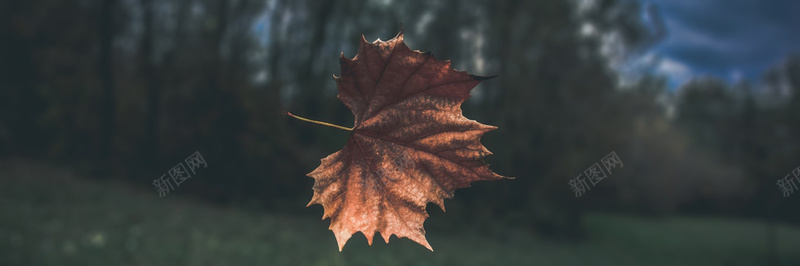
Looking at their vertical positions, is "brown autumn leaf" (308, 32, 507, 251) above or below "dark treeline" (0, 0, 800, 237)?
below

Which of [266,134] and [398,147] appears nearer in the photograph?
[398,147]

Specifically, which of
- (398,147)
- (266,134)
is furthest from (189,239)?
(398,147)

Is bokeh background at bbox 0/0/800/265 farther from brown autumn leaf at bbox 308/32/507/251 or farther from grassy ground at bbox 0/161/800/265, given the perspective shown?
brown autumn leaf at bbox 308/32/507/251

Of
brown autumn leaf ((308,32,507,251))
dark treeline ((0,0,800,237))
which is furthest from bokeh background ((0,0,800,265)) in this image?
brown autumn leaf ((308,32,507,251))

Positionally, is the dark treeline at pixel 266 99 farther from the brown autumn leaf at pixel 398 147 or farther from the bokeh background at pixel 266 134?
the brown autumn leaf at pixel 398 147

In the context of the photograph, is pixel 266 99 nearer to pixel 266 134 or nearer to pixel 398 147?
pixel 266 134

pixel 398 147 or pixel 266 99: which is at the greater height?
pixel 266 99

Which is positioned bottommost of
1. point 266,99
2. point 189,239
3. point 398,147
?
point 398,147
